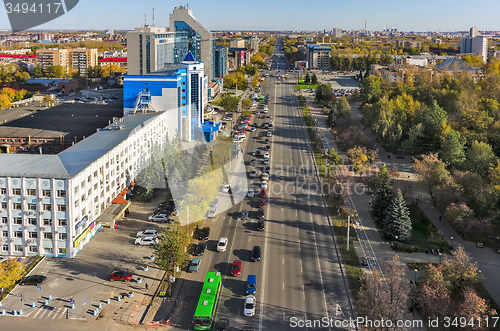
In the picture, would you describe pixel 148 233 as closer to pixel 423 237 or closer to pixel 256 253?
pixel 256 253

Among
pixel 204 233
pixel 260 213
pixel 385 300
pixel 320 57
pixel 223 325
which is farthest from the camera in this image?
pixel 320 57

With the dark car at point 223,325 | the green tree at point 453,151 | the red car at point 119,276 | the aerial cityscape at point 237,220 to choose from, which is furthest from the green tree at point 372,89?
the dark car at point 223,325

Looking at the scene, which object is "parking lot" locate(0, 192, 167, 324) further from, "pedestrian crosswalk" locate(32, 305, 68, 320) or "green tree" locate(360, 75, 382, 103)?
"green tree" locate(360, 75, 382, 103)

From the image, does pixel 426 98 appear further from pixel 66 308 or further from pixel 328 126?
pixel 66 308

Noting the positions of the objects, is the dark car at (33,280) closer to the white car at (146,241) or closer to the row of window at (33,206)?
the row of window at (33,206)

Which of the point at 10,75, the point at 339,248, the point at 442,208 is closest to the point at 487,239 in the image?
the point at 442,208

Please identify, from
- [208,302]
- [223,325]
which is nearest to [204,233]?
[208,302]

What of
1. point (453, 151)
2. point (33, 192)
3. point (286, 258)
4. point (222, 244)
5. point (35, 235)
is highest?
point (453, 151)

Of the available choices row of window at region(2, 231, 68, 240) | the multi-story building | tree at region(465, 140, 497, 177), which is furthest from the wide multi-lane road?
the multi-story building
